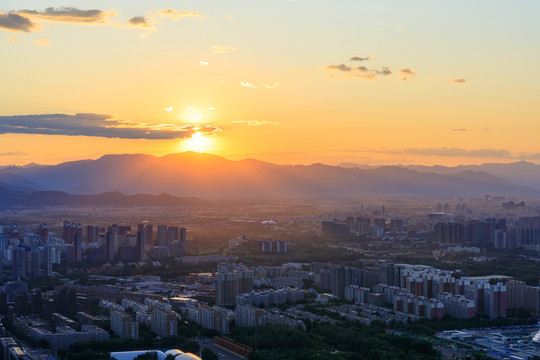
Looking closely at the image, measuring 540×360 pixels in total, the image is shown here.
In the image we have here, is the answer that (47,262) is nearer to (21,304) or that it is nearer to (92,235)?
(21,304)

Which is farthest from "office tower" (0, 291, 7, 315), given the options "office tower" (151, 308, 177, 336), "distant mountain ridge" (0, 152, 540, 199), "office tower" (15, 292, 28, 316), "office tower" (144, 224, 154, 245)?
"distant mountain ridge" (0, 152, 540, 199)

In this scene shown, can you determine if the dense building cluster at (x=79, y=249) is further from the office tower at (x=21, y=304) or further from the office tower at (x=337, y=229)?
the office tower at (x=337, y=229)

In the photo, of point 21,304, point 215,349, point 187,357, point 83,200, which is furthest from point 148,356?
point 83,200

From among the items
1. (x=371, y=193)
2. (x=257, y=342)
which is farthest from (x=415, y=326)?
(x=371, y=193)

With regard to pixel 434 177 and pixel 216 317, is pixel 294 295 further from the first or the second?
pixel 434 177

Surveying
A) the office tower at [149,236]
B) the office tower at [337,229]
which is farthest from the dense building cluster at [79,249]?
the office tower at [337,229]

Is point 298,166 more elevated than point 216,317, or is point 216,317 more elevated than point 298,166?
point 298,166
